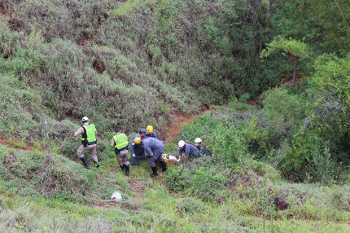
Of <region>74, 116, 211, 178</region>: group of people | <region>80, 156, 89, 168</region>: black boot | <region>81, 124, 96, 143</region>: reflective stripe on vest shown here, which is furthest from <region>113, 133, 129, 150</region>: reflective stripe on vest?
<region>80, 156, 89, 168</region>: black boot

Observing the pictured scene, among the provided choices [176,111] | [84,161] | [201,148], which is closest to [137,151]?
[84,161]

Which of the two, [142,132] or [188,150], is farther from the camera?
[188,150]

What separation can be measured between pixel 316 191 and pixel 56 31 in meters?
10.9

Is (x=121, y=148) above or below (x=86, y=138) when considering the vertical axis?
below

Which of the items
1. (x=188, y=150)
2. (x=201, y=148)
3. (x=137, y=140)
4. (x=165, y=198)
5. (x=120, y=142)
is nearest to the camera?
(x=165, y=198)

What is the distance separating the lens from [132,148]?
11570mm

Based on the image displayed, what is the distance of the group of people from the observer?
1073 centimetres

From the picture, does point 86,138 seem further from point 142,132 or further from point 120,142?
point 142,132

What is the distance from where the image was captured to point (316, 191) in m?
10.2

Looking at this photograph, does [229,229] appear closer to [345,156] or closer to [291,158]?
[291,158]

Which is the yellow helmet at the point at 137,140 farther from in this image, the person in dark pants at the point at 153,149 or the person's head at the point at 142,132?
the person's head at the point at 142,132

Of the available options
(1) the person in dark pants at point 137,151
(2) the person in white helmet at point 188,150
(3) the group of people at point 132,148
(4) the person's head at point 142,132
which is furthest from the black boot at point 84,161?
(2) the person in white helmet at point 188,150

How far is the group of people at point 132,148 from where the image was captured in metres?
10.7

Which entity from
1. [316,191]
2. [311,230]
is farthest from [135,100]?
[311,230]
